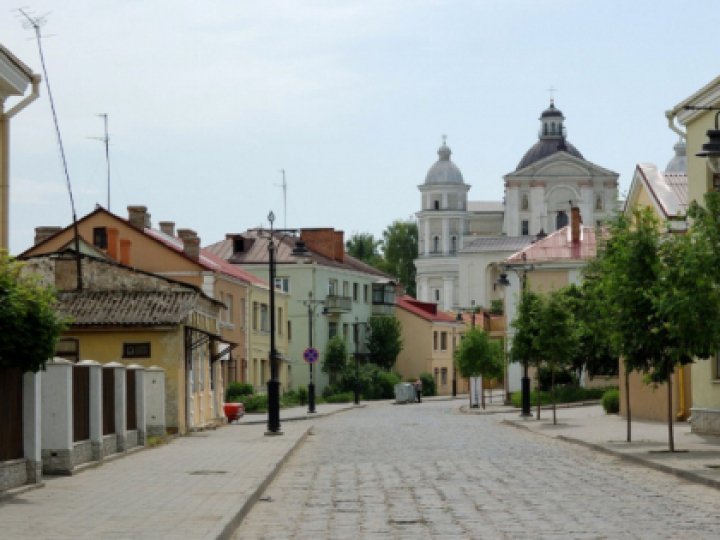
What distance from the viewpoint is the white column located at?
59.0 ft

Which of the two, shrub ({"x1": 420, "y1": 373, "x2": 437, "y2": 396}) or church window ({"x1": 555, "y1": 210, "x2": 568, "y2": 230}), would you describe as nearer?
shrub ({"x1": 420, "y1": 373, "x2": 437, "y2": 396})

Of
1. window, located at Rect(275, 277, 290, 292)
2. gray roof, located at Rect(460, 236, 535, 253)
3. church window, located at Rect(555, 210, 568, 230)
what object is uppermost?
church window, located at Rect(555, 210, 568, 230)

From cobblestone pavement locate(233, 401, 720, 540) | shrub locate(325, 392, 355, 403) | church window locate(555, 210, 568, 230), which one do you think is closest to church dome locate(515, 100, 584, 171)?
church window locate(555, 210, 568, 230)

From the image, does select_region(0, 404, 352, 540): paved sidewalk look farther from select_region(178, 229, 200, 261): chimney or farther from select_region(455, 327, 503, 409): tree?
select_region(455, 327, 503, 409): tree

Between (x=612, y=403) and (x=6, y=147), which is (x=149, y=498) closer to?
(x=6, y=147)

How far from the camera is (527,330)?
144 ft

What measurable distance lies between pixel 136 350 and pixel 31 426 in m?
17.0

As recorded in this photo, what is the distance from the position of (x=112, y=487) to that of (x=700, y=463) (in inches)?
348

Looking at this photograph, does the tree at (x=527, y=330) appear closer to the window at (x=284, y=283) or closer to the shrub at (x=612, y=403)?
the shrub at (x=612, y=403)

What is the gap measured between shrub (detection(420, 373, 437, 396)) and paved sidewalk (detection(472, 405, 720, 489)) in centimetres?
5106

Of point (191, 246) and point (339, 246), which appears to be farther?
point (339, 246)

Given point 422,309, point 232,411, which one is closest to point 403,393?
point 422,309

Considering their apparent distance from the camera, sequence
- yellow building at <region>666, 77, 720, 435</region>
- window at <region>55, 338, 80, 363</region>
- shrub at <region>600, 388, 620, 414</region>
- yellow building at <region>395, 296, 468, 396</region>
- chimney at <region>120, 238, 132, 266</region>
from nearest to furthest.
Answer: yellow building at <region>666, 77, 720, 435</region>
window at <region>55, 338, 80, 363</region>
shrub at <region>600, 388, 620, 414</region>
chimney at <region>120, 238, 132, 266</region>
yellow building at <region>395, 296, 468, 396</region>

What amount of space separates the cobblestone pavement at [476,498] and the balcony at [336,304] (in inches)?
2475
